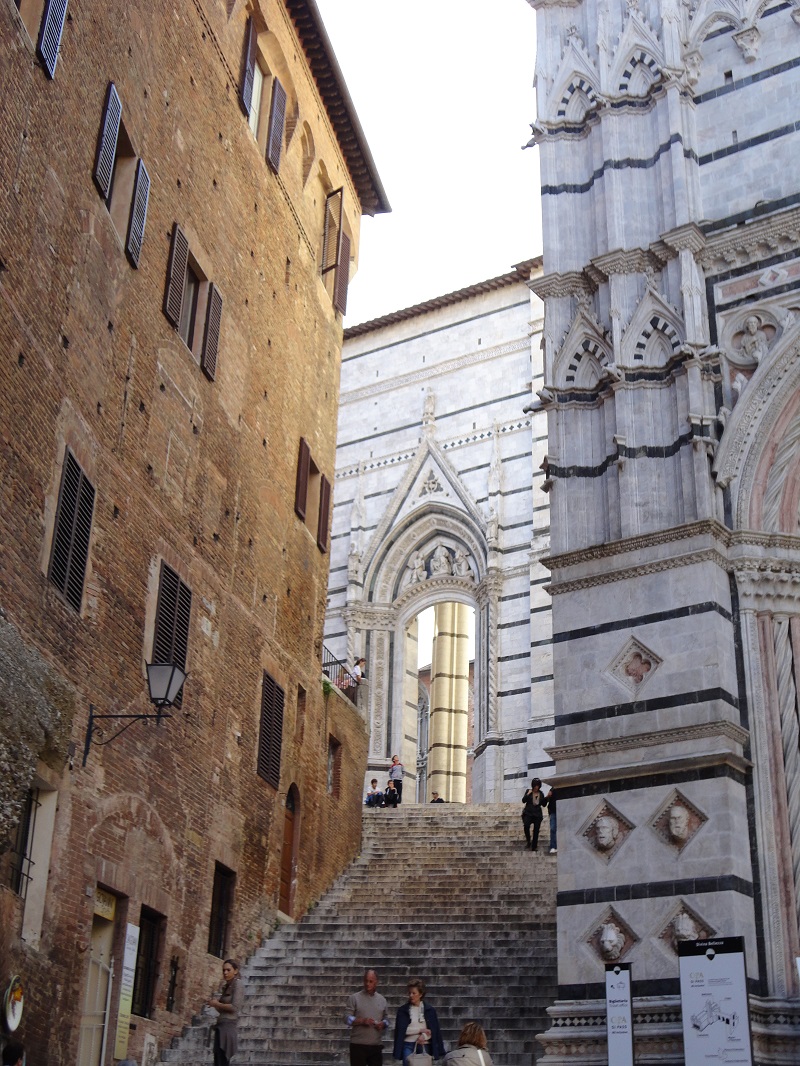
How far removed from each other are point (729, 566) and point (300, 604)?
9054 mm

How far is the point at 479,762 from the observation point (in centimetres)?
2622

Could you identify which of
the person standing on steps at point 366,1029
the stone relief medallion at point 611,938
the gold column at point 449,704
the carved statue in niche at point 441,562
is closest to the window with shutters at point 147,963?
the person standing on steps at point 366,1029

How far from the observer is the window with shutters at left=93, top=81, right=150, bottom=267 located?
46.8 feet

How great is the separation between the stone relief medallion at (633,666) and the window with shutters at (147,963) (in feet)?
18.7

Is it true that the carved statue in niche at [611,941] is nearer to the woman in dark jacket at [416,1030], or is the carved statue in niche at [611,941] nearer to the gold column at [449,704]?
the woman in dark jacket at [416,1030]

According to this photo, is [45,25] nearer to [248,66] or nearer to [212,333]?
[212,333]

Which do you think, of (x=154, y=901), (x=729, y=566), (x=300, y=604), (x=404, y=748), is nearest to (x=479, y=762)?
(x=404, y=748)

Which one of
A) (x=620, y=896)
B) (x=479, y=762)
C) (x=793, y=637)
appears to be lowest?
(x=620, y=896)

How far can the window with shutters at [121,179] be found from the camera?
14.2 metres

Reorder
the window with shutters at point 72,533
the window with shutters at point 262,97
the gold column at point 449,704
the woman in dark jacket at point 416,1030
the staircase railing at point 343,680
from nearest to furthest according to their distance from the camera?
1. the woman in dark jacket at point 416,1030
2. the window with shutters at point 72,533
3. the window with shutters at point 262,97
4. the staircase railing at point 343,680
5. the gold column at point 449,704

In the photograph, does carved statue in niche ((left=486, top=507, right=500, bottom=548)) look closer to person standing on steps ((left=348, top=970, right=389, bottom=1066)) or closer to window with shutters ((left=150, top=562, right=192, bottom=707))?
window with shutters ((left=150, top=562, right=192, bottom=707))

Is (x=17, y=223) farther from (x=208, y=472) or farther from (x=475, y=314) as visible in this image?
(x=475, y=314)

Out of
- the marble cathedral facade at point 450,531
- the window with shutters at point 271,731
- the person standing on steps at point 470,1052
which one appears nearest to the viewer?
the person standing on steps at point 470,1052

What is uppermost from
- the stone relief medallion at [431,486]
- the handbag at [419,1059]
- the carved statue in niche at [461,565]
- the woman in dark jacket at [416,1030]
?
the stone relief medallion at [431,486]
